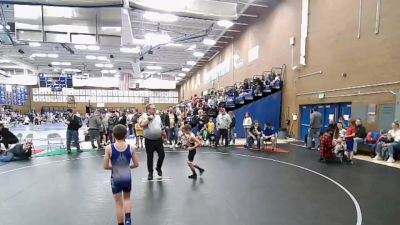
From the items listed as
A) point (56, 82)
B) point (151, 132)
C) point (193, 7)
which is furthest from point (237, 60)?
point (56, 82)

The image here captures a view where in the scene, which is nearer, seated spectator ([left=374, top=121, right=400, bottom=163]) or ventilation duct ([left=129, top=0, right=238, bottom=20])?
seated spectator ([left=374, top=121, right=400, bottom=163])

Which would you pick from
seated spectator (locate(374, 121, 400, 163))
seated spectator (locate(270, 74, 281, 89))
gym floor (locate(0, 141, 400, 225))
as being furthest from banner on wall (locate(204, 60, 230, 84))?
gym floor (locate(0, 141, 400, 225))

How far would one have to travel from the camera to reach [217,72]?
28859 millimetres

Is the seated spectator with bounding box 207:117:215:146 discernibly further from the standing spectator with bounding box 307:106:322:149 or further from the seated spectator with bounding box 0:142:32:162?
the seated spectator with bounding box 0:142:32:162

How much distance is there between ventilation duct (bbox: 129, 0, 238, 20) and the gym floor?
663 centimetres

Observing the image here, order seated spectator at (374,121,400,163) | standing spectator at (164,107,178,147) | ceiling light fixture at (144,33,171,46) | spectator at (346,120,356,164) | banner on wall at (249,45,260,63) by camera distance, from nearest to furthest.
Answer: seated spectator at (374,121,400,163)
spectator at (346,120,356,164)
standing spectator at (164,107,178,147)
ceiling light fixture at (144,33,171,46)
banner on wall at (249,45,260,63)

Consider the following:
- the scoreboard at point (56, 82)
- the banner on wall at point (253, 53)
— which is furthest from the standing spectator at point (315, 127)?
the scoreboard at point (56, 82)

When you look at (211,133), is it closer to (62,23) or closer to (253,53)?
(62,23)

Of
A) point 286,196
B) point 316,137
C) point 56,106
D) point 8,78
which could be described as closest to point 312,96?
point 316,137

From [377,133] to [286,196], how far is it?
654 cm

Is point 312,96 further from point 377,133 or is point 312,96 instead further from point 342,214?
point 342,214

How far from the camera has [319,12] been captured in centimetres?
1266

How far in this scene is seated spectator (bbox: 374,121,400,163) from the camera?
834 cm

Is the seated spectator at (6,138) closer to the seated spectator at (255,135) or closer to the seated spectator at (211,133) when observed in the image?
the seated spectator at (211,133)
